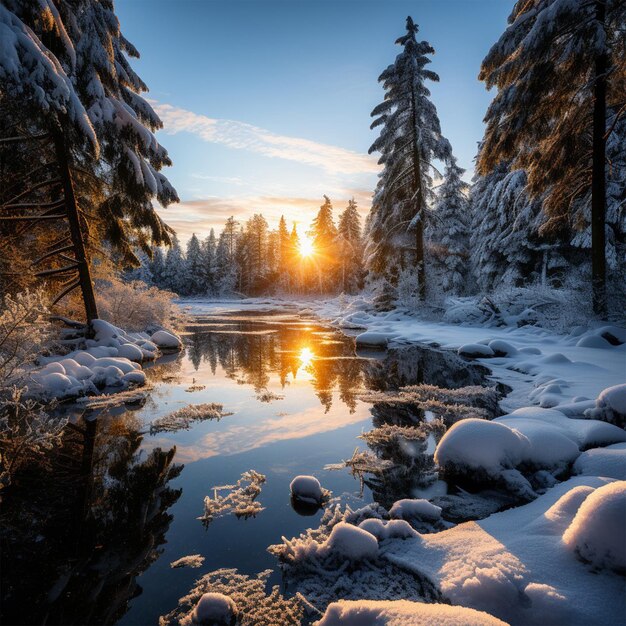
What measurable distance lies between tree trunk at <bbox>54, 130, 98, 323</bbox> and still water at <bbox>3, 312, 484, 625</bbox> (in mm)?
3304

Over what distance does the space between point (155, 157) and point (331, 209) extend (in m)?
44.2

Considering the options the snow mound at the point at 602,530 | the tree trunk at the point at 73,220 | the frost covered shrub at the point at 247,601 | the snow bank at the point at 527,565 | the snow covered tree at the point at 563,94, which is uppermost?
the snow covered tree at the point at 563,94

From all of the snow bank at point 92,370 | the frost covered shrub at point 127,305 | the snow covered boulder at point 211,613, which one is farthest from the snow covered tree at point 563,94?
the frost covered shrub at point 127,305

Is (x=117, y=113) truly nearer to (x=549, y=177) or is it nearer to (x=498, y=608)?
(x=498, y=608)

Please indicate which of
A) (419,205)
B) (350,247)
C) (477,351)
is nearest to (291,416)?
(477,351)

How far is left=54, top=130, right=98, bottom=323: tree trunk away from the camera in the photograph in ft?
28.3

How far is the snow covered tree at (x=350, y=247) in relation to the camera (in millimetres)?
49281

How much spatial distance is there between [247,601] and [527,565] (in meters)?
1.85

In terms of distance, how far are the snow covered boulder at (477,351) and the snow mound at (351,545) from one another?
348 inches

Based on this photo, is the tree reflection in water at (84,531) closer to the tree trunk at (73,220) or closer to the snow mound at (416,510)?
the snow mound at (416,510)

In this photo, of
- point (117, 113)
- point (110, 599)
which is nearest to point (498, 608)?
point (110, 599)

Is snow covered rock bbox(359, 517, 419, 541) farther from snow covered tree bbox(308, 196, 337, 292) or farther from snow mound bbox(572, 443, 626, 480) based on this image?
snow covered tree bbox(308, 196, 337, 292)

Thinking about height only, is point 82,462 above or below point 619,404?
below

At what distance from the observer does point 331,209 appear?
52.2 metres
